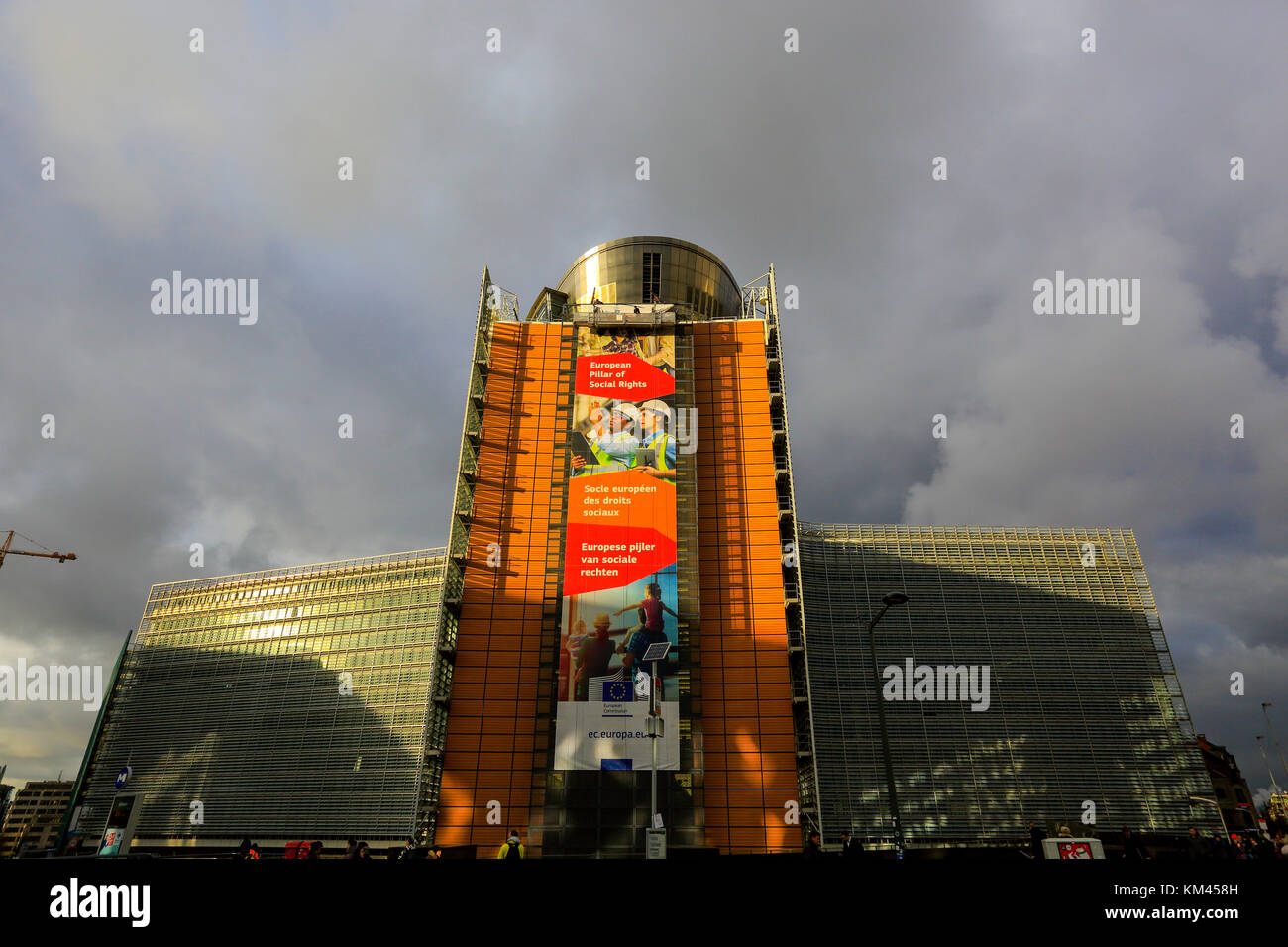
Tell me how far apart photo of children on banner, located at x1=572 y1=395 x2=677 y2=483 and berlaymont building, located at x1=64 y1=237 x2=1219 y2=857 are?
0.70 feet

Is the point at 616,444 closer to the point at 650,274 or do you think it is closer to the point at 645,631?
the point at 645,631

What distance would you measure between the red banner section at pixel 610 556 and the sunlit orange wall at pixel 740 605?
12.0 ft

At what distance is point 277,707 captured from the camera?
7031 centimetres

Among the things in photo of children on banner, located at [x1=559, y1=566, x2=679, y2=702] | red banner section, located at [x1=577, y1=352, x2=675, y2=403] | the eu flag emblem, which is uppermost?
red banner section, located at [x1=577, y1=352, x2=675, y2=403]

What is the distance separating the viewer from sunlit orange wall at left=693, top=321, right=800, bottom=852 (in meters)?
37.3

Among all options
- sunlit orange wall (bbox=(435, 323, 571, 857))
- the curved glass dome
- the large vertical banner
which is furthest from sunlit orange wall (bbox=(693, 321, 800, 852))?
sunlit orange wall (bbox=(435, 323, 571, 857))

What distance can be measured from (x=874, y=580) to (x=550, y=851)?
4276cm

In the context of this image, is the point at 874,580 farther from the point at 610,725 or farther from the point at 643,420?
the point at 610,725

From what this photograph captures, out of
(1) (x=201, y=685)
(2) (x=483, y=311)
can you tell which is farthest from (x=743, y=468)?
(1) (x=201, y=685)

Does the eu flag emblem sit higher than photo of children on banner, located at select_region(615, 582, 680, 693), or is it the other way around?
photo of children on banner, located at select_region(615, 582, 680, 693)

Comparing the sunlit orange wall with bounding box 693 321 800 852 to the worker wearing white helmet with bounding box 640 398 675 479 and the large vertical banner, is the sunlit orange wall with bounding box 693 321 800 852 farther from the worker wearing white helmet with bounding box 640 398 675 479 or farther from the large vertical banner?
the large vertical banner

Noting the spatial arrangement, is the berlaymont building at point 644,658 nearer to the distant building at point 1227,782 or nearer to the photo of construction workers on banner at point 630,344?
the photo of construction workers on banner at point 630,344

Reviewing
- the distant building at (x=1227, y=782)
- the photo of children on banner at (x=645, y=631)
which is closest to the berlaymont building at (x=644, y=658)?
the photo of children on banner at (x=645, y=631)

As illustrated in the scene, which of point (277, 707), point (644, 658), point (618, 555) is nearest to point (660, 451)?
point (618, 555)
